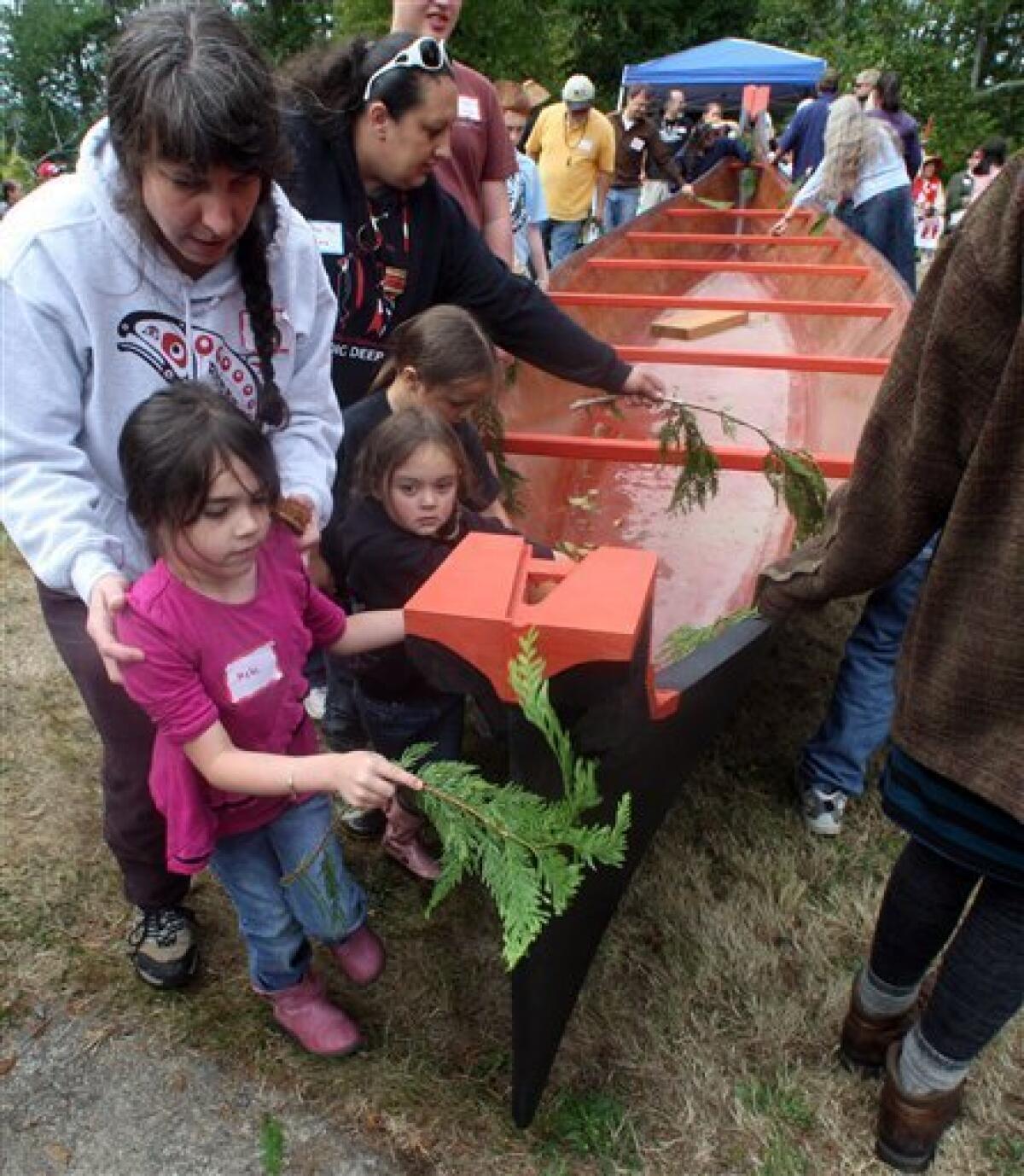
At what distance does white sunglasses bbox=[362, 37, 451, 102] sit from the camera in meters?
2.29

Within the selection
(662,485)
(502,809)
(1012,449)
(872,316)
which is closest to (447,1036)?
(502,809)

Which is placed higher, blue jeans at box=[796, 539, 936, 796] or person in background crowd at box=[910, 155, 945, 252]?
blue jeans at box=[796, 539, 936, 796]

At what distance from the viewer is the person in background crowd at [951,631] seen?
1241mm

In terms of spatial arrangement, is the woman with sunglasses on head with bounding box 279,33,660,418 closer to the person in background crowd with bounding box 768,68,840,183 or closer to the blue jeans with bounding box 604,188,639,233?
the person in background crowd with bounding box 768,68,840,183

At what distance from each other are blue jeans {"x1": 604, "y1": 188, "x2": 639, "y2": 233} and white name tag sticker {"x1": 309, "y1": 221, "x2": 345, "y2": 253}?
29.9 ft

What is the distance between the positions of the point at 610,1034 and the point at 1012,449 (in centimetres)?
159

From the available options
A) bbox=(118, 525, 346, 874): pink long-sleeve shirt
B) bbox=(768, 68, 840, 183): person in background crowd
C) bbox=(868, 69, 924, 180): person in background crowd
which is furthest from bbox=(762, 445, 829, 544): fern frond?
bbox=(768, 68, 840, 183): person in background crowd

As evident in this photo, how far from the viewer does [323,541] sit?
2.35 m

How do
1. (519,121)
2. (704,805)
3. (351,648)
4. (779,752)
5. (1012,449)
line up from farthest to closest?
(519,121), (779,752), (704,805), (351,648), (1012,449)

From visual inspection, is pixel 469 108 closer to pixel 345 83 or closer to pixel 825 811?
pixel 345 83

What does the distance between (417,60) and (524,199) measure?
4308 mm

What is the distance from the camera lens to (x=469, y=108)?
3.58 meters

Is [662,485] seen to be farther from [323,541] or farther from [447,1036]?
[447,1036]

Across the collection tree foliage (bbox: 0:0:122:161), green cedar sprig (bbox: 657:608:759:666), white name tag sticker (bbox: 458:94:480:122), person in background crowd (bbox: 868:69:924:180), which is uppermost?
white name tag sticker (bbox: 458:94:480:122)
